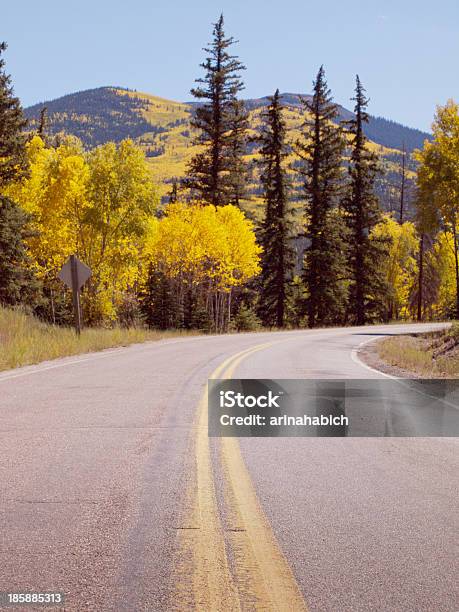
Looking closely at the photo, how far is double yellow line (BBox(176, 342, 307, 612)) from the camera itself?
295 cm

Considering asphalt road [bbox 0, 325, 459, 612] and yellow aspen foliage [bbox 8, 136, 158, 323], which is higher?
yellow aspen foliage [bbox 8, 136, 158, 323]

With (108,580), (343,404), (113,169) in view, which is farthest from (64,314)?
(108,580)

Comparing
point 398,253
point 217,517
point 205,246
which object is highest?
point 398,253

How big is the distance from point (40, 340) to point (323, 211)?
36.2 meters

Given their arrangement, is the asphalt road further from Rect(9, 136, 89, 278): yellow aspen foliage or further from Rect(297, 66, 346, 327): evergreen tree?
Rect(297, 66, 346, 327): evergreen tree

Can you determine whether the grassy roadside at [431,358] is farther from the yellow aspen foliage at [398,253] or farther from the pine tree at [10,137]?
the yellow aspen foliage at [398,253]

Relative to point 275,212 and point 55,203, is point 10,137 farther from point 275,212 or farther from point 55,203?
point 275,212

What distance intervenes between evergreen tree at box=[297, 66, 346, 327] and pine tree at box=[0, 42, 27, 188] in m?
23.3

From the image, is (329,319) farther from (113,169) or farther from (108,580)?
(108,580)

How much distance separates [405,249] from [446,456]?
66.2 m

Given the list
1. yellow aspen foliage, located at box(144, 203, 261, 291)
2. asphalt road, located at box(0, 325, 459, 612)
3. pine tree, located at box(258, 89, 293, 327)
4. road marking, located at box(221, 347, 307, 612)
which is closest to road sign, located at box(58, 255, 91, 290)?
asphalt road, located at box(0, 325, 459, 612)

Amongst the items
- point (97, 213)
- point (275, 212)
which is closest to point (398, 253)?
point (275, 212)

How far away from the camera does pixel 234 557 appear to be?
3.49 metres

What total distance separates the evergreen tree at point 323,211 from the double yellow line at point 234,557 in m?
46.5
